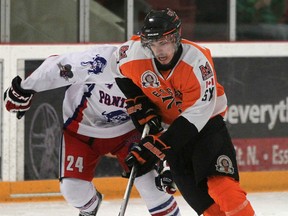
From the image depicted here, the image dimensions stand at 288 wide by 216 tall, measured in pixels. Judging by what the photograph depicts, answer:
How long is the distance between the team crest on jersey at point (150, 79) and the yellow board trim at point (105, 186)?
2036 mm

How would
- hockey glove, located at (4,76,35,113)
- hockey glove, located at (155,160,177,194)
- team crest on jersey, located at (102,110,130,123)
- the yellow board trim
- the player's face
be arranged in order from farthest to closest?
the yellow board trim, team crest on jersey, located at (102,110,130,123), hockey glove, located at (4,76,35,113), hockey glove, located at (155,160,177,194), the player's face

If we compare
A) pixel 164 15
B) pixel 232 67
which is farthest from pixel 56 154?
pixel 164 15

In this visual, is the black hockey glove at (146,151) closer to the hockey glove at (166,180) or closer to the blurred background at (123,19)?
the hockey glove at (166,180)

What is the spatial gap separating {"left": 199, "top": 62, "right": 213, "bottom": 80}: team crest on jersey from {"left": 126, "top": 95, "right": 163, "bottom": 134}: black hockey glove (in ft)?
1.09

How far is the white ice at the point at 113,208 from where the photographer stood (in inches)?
209

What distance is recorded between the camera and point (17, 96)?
13.8ft

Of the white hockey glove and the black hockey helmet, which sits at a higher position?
the black hockey helmet

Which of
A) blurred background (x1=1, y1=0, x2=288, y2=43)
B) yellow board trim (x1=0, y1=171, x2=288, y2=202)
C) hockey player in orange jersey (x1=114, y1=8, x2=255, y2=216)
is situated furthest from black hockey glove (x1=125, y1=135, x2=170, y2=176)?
blurred background (x1=1, y1=0, x2=288, y2=43)

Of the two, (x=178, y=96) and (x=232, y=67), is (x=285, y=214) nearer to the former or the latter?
(x=232, y=67)

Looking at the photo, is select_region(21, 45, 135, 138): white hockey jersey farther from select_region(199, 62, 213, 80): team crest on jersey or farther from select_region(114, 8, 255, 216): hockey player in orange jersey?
Answer: select_region(199, 62, 213, 80): team crest on jersey

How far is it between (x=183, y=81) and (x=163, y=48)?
0.16 m

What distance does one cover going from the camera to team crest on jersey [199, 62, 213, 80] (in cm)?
371

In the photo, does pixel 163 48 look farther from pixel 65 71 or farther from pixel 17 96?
pixel 17 96

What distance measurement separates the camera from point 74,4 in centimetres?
598
